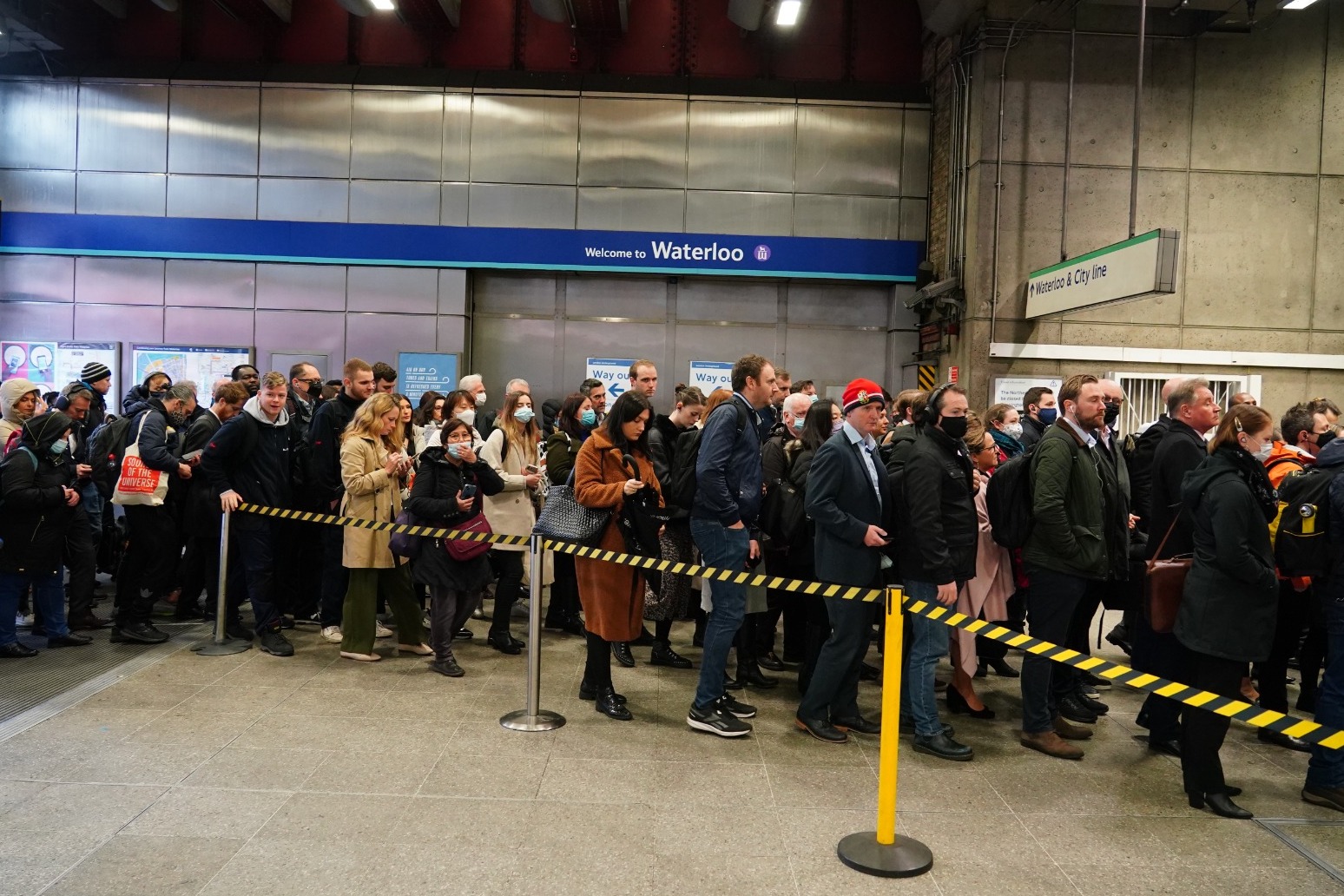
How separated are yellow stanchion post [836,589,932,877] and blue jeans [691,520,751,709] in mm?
1478

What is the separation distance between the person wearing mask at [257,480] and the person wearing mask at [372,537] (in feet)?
1.77

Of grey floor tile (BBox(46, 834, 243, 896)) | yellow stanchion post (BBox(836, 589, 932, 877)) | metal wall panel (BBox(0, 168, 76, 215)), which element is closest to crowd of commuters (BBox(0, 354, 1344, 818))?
→ yellow stanchion post (BBox(836, 589, 932, 877))

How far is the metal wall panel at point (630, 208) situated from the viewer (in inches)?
533

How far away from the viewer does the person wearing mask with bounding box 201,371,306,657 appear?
20.9ft

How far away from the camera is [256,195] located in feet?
44.3

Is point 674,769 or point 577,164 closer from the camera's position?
point 674,769

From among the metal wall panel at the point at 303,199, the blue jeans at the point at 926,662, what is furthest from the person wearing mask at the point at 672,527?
the metal wall panel at the point at 303,199

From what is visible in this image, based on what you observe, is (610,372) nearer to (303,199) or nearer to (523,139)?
(523,139)

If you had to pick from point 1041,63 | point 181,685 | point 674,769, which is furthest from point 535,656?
point 1041,63

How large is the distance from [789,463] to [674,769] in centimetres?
227

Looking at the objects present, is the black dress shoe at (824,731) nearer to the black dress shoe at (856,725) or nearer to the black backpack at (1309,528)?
the black dress shoe at (856,725)

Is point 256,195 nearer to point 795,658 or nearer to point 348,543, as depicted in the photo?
point 348,543

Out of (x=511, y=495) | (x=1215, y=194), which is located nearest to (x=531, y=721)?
(x=511, y=495)

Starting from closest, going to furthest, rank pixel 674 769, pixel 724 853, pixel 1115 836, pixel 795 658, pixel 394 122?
1. pixel 724 853
2. pixel 1115 836
3. pixel 674 769
4. pixel 795 658
5. pixel 394 122
